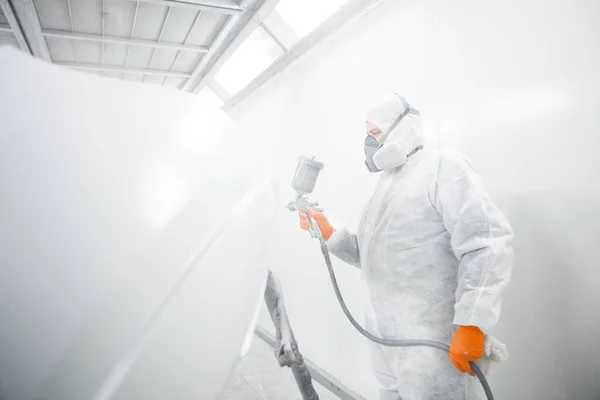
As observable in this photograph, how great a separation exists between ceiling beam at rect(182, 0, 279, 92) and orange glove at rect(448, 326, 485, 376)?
225 cm

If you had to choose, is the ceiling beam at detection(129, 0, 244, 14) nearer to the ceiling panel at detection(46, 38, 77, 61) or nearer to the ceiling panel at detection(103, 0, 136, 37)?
the ceiling panel at detection(103, 0, 136, 37)

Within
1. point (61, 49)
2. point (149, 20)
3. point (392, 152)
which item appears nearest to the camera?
point (392, 152)

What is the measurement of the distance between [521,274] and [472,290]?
0.40 meters

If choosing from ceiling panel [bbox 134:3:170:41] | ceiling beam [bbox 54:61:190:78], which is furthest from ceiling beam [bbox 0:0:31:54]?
ceiling panel [bbox 134:3:170:41]

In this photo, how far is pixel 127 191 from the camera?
435 mm

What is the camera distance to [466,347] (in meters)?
0.96

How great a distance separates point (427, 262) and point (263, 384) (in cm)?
157

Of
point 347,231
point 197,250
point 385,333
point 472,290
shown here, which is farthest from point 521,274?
point 197,250

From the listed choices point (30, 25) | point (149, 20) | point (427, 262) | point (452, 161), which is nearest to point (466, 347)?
point (427, 262)

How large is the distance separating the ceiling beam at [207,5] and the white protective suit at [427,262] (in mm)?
1553

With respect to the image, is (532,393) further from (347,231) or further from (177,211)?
(177,211)

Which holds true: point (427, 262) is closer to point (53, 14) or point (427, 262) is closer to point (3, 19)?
point (53, 14)

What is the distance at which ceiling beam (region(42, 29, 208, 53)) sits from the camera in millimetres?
2402

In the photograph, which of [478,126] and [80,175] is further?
[478,126]
